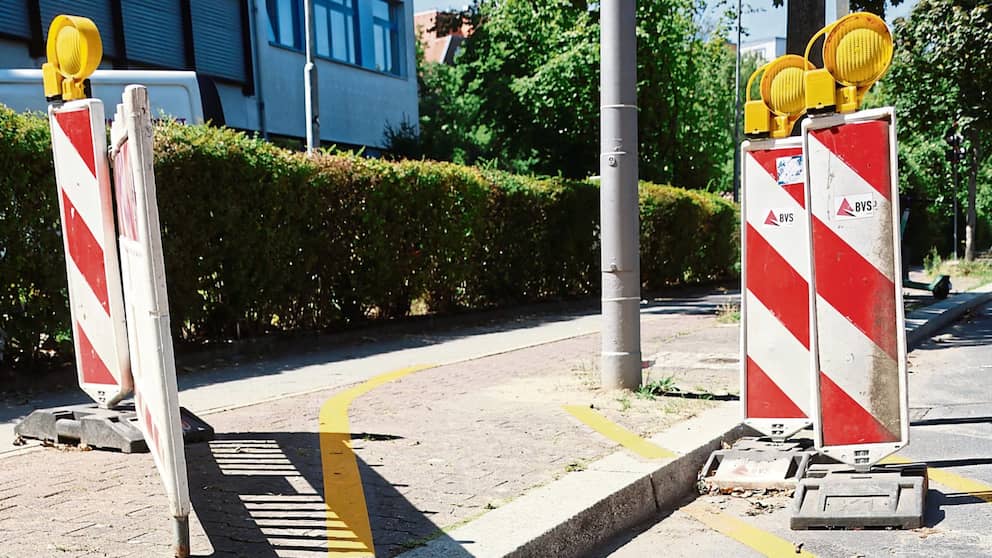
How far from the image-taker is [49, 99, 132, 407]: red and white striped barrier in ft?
14.4

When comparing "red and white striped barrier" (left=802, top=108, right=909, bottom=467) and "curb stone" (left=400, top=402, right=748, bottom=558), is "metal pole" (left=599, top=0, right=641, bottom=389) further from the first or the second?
"red and white striped barrier" (left=802, top=108, right=909, bottom=467)

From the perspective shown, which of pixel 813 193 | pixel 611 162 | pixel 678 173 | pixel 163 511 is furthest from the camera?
pixel 678 173

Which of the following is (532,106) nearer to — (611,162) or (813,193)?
(611,162)

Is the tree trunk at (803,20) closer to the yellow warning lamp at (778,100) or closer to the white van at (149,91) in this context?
the yellow warning lamp at (778,100)

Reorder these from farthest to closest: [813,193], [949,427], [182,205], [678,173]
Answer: [678,173] < [182,205] < [949,427] < [813,193]

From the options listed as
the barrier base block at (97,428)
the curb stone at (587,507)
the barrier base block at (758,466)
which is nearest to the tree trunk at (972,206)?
the barrier base block at (758,466)

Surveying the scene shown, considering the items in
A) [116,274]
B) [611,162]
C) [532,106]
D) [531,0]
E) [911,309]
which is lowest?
[911,309]

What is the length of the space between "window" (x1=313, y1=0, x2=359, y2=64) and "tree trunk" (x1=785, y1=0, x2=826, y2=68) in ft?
52.2

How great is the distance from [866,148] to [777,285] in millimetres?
1118

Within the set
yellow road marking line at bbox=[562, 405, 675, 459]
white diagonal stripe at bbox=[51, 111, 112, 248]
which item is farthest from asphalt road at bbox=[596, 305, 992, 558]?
white diagonal stripe at bbox=[51, 111, 112, 248]

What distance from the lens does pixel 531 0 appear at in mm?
21156

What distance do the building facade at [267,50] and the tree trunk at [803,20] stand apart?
9559mm

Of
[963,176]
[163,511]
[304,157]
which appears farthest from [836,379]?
[963,176]

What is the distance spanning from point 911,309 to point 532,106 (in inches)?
448
